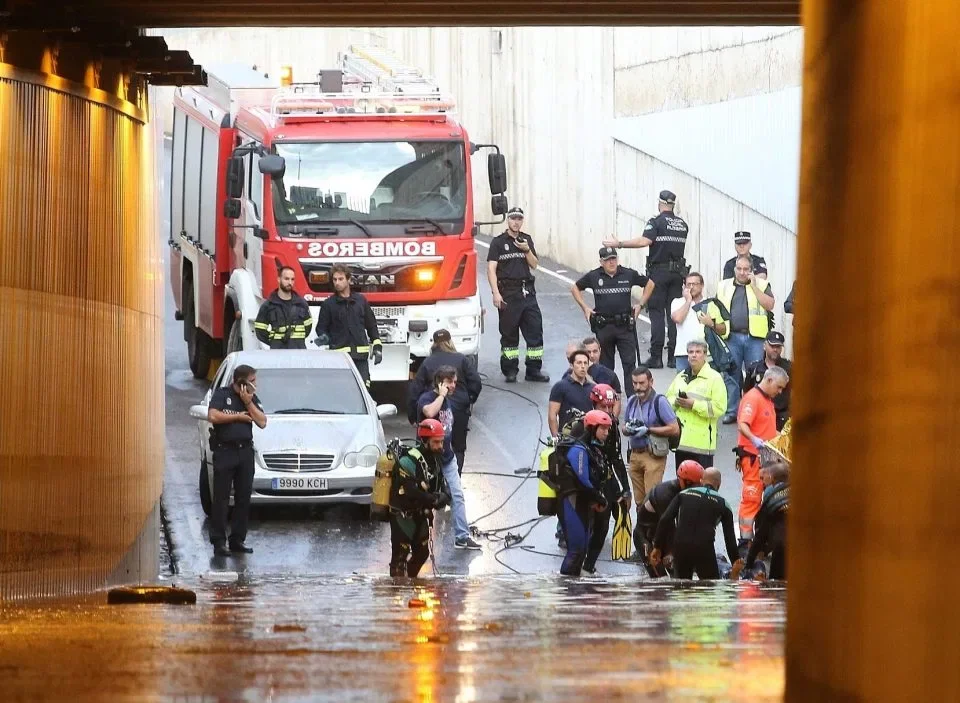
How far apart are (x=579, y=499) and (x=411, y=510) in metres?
1.32

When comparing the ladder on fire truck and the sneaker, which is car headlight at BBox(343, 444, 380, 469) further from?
the ladder on fire truck

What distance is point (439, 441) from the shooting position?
13.7 metres

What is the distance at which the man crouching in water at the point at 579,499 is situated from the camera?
1344 centimetres

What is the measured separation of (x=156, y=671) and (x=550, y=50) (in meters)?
26.1

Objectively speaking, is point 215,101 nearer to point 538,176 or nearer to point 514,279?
point 514,279

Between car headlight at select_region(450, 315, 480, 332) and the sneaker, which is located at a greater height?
car headlight at select_region(450, 315, 480, 332)

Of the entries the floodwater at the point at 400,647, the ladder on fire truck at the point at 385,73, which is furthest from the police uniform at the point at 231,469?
the ladder on fire truck at the point at 385,73

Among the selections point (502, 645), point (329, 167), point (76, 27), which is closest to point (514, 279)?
point (329, 167)

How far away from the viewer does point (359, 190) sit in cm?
1933

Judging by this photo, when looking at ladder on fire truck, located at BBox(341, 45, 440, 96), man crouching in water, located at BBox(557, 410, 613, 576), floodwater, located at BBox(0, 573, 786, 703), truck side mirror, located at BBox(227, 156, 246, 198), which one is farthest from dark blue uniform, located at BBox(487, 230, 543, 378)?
floodwater, located at BBox(0, 573, 786, 703)

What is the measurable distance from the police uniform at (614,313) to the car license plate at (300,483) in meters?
5.18

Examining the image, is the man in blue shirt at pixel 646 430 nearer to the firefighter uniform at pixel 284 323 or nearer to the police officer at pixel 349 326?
the police officer at pixel 349 326

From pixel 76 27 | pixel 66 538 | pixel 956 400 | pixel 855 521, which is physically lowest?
pixel 66 538

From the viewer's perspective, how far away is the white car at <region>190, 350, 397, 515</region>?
50.0 ft
